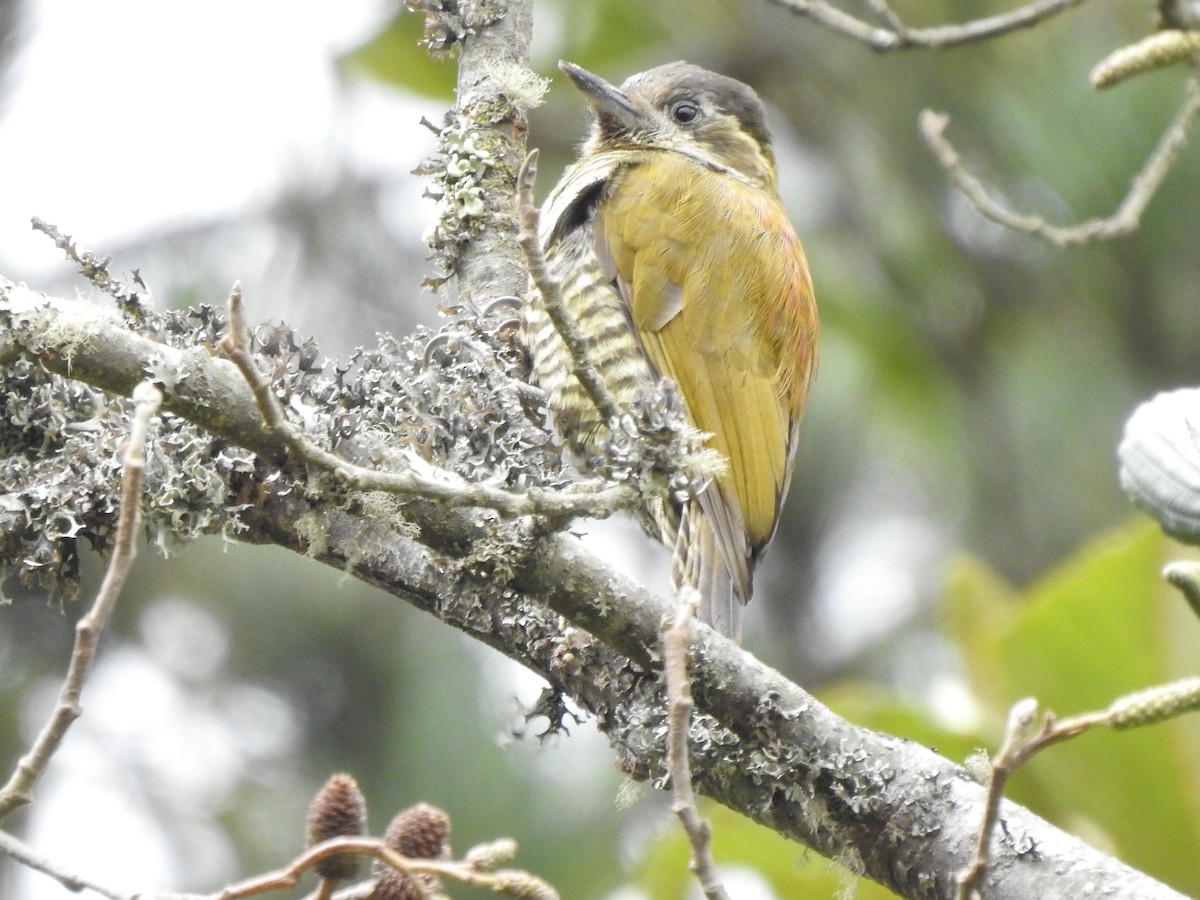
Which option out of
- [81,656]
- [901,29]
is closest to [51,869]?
[81,656]

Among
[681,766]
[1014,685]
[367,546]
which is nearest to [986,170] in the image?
[1014,685]

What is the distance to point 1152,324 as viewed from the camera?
17.9ft

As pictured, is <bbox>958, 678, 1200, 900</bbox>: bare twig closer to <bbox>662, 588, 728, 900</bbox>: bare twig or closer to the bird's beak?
<bbox>662, 588, 728, 900</bbox>: bare twig

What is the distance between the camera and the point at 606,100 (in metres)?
3.91

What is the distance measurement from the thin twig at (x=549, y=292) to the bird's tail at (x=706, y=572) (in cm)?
125

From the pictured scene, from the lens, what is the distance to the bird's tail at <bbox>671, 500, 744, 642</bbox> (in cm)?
303

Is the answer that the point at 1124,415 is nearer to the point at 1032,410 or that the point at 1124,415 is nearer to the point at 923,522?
the point at 1032,410

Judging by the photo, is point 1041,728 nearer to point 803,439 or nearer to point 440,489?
point 440,489

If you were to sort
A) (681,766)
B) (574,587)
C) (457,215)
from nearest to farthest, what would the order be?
(681,766), (574,587), (457,215)

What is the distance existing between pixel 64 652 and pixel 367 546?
116 inches

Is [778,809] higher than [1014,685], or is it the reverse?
[1014,685]

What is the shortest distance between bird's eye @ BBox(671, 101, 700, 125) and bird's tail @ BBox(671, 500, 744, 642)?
133 centimetres

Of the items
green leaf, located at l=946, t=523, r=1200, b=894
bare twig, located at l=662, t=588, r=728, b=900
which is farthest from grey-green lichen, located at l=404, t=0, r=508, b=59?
bare twig, located at l=662, t=588, r=728, b=900

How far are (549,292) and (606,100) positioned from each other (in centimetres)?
232
